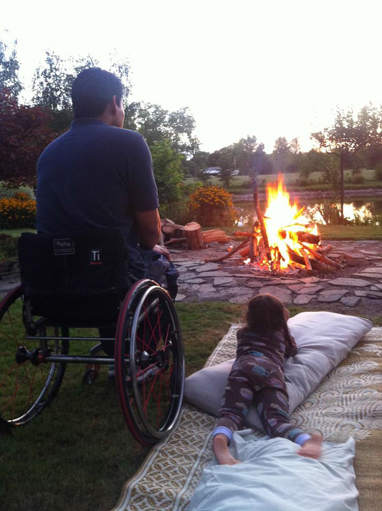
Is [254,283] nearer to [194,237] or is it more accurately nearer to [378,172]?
[194,237]

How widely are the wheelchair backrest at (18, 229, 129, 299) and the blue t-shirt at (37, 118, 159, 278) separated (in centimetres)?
15

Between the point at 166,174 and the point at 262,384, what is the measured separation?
12.8 metres

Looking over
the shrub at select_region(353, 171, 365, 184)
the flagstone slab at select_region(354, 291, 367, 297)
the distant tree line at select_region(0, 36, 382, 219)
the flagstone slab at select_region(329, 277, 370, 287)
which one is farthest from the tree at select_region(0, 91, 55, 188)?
the shrub at select_region(353, 171, 365, 184)

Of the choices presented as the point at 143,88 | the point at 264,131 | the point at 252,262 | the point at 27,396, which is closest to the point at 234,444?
the point at 27,396

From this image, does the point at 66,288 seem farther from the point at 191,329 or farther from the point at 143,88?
the point at 143,88

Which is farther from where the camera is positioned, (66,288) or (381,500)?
(66,288)

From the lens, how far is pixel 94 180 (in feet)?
7.64

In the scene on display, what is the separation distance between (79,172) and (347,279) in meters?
4.08

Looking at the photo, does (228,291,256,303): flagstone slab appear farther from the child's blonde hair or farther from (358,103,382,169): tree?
(358,103,382,169): tree

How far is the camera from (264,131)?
15.1 m

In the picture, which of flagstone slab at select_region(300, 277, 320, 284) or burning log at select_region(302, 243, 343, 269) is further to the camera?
burning log at select_region(302, 243, 343, 269)

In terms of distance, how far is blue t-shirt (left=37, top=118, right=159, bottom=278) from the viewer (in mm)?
2334

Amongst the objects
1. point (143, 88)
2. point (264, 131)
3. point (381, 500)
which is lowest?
point (381, 500)

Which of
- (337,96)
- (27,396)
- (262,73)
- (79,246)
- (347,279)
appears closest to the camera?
(79,246)
